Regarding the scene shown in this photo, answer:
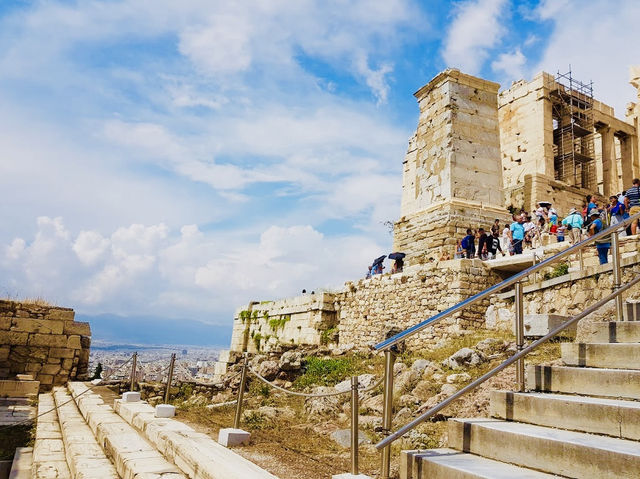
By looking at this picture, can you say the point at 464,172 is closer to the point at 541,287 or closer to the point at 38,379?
the point at 541,287

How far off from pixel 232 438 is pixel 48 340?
36.3 ft

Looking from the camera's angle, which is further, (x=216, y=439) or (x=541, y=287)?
(x=541, y=287)

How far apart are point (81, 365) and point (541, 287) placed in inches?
493

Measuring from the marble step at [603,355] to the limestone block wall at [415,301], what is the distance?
7390 mm

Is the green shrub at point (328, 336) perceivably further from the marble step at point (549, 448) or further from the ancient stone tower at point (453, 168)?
the marble step at point (549, 448)

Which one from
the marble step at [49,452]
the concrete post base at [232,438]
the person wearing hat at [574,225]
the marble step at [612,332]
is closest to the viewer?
the marble step at [612,332]

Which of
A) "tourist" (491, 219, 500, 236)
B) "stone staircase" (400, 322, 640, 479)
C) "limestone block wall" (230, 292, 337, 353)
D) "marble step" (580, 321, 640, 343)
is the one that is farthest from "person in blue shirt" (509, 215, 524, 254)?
"stone staircase" (400, 322, 640, 479)

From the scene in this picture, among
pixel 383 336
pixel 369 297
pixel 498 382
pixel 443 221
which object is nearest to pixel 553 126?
pixel 443 221

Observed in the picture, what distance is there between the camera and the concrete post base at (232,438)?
4934 mm

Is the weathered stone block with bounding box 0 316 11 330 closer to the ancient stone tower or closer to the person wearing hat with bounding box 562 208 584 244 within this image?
the ancient stone tower

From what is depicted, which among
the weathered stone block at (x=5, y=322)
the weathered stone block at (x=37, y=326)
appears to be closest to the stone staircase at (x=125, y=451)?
the weathered stone block at (x=37, y=326)

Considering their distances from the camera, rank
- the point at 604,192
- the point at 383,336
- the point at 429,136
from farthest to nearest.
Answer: the point at 604,192 < the point at 429,136 < the point at 383,336

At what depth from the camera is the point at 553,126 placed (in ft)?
85.7

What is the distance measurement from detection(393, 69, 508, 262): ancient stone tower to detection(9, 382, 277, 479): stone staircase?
34.6ft
